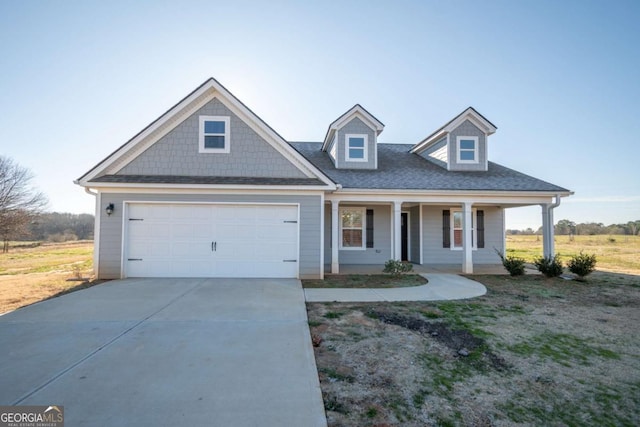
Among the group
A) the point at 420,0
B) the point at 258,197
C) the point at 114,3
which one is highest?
the point at 420,0

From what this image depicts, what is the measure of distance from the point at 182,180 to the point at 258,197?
2.36 meters

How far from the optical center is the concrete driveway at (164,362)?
264 centimetres

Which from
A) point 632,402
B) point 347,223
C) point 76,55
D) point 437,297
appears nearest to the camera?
point 632,402

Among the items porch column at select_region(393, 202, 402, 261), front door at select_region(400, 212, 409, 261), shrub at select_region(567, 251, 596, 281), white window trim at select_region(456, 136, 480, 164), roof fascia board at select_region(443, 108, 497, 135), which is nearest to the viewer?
shrub at select_region(567, 251, 596, 281)

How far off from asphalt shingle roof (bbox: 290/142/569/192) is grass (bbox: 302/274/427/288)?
10.2 feet

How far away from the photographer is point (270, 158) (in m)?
9.38

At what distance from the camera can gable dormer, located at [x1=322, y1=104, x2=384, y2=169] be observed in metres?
12.4

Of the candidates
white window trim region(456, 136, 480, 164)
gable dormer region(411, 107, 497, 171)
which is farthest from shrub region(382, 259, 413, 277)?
white window trim region(456, 136, 480, 164)

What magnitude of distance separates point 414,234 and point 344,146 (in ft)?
17.3

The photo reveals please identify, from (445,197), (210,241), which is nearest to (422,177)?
(445,197)

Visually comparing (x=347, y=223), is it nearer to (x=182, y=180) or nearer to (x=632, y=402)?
(x=182, y=180)

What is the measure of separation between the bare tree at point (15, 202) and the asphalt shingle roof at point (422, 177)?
2448cm

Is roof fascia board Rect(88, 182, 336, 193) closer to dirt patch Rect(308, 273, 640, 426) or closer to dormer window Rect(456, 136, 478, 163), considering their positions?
dirt patch Rect(308, 273, 640, 426)

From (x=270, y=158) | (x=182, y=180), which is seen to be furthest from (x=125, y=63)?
(x=270, y=158)
